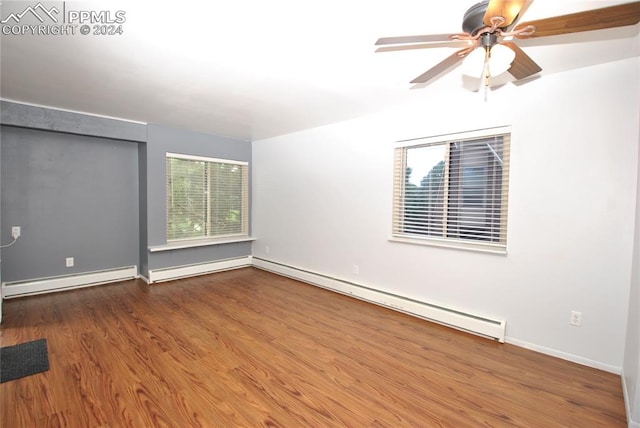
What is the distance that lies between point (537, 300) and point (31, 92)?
221 inches

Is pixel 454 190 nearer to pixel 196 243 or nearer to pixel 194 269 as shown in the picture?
pixel 196 243

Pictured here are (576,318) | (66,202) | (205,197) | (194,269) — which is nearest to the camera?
(576,318)

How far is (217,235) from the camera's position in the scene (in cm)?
540

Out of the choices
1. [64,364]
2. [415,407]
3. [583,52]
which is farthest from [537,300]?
[64,364]

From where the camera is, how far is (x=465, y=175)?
3.13 meters

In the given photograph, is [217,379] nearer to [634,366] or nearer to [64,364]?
[64,364]

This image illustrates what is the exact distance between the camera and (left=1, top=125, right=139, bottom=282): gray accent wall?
371 centimetres

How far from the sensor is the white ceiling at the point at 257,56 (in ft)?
5.79

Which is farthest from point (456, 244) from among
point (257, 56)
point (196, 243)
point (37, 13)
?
point (196, 243)

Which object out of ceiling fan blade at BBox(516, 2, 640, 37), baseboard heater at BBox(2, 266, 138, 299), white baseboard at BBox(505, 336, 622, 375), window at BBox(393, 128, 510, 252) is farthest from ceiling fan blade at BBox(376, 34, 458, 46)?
baseboard heater at BBox(2, 266, 138, 299)

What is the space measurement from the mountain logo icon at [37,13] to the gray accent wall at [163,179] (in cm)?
262

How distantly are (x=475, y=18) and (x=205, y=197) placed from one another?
4.74 m

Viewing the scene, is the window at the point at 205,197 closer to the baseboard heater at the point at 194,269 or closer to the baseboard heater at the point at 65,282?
the baseboard heater at the point at 194,269

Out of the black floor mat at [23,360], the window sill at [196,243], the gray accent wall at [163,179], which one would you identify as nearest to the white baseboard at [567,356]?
the black floor mat at [23,360]
